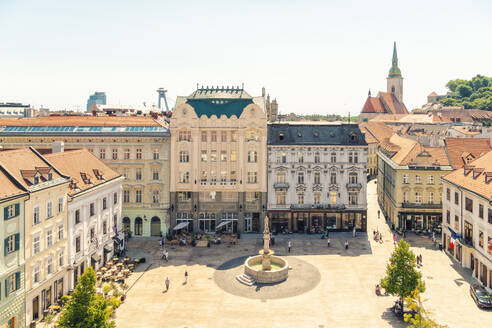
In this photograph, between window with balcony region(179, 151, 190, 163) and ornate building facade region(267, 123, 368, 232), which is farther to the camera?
window with balcony region(179, 151, 190, 163)

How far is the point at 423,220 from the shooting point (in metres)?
71.2

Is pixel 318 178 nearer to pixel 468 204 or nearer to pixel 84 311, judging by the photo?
pixel 468 204

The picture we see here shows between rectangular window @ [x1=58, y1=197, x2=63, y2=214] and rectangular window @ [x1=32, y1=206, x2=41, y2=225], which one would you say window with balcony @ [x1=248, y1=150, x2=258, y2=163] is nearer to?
rectangular window @ [x1=58, y1=197, x2=63, y2=214]

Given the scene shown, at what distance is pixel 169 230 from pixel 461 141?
174 ft

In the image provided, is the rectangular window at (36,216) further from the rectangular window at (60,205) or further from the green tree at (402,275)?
the green tree at (402,275)

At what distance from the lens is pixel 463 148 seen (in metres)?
72.9

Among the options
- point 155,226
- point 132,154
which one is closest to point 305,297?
point 155,226

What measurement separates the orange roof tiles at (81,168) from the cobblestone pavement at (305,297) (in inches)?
522

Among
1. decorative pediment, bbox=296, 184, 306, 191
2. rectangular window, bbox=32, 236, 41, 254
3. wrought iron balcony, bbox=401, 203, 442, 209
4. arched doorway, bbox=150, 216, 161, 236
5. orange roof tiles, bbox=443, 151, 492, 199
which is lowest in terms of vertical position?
arched doorway, bbox=150, 216, 161, 236

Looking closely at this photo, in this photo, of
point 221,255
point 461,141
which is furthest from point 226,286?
point 461,141

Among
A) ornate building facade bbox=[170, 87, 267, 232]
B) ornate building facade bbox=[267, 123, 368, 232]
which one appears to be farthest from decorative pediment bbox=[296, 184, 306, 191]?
ornate building facade bbox=[170, 87, 267, 232]

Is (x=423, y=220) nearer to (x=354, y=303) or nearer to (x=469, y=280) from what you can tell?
(x=469, y=280)

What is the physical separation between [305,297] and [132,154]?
128 feet

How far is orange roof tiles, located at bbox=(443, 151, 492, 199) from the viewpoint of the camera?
1955 inches
